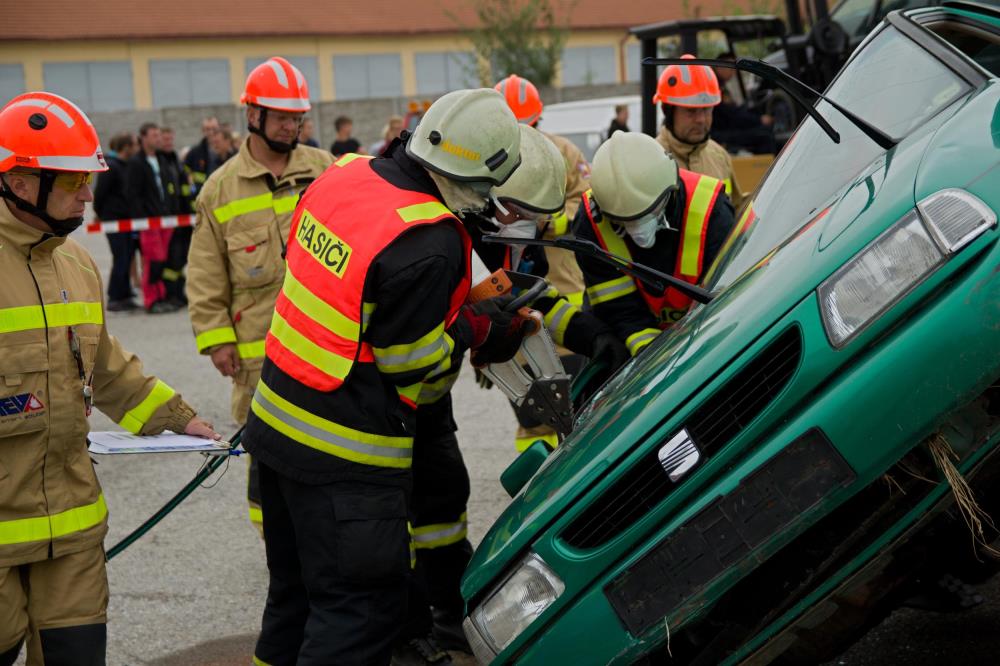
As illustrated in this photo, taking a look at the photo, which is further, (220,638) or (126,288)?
(126,288)

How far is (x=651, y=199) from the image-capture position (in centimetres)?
412

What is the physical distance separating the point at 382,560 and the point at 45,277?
47.2 inches

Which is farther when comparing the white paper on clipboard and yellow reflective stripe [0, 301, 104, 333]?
the white paper on clipboard

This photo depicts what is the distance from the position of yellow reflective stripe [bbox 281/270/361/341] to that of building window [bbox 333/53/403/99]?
38.2m

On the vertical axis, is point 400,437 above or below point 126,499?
above

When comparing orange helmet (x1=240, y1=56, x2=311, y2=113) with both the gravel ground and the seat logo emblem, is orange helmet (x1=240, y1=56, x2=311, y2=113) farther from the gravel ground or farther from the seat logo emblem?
the seat logo emblem

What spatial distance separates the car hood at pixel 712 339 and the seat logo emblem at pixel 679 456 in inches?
2.4

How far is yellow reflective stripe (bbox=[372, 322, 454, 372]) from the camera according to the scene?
3.03 meters

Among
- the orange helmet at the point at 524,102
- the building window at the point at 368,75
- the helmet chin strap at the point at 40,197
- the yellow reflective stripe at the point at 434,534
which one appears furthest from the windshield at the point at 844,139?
the building window at the point at 368,75

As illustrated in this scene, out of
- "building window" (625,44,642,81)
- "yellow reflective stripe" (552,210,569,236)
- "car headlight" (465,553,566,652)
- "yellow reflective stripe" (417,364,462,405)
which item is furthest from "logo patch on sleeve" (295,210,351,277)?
"building window" (625,44,642,81)

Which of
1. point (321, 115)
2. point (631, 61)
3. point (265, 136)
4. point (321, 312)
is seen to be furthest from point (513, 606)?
point (631, 61)

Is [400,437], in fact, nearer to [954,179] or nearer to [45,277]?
[45,277]

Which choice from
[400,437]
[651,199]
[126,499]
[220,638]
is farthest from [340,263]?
[126,499]

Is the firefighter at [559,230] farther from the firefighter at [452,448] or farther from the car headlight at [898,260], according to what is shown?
the car headlight at [898,260]
